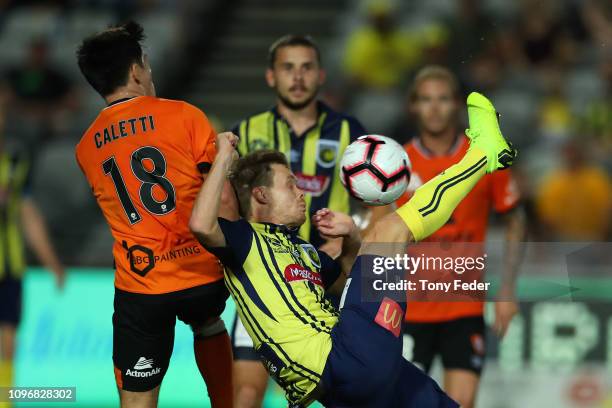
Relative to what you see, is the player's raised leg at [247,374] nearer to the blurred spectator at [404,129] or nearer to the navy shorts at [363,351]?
the navy shorts at [363,351]

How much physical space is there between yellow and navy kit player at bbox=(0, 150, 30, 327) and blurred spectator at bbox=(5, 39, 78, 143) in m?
4.31

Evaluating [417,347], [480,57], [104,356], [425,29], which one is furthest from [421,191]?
[425,29]

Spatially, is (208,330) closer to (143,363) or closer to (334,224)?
(143,363)

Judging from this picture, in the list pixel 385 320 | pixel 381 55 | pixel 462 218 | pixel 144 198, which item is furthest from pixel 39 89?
pixel 385 320

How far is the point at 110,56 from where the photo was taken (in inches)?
203

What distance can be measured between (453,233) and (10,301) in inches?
128

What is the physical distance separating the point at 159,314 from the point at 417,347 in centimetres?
192

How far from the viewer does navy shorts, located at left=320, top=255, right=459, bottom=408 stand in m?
4.71

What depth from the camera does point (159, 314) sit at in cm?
513

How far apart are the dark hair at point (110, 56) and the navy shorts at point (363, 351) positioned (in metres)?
1.45

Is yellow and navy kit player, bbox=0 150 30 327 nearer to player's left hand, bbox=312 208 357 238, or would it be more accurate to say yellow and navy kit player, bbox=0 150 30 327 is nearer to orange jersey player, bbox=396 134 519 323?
orange jersey player, bbox=396 134 519 323

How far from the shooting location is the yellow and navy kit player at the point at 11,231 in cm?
765

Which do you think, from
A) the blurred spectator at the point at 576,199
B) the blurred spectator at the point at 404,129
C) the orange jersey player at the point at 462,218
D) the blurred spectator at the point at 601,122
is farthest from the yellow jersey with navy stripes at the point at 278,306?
the blurred spectator at the point at 601,122

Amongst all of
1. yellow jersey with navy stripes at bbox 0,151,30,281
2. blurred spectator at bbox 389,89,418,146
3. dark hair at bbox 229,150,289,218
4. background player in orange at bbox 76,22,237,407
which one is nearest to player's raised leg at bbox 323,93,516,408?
dark hair at bbox 229,150,289,218
